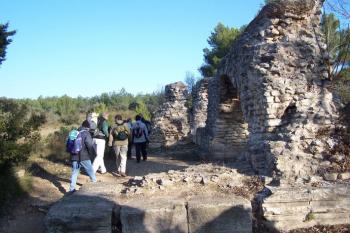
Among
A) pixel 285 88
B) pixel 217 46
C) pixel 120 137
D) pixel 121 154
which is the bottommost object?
pixel 121 154

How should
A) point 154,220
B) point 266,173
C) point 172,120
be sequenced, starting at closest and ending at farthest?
point 154,220 < point 266,173 < point 172,120

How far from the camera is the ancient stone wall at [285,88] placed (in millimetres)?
6953

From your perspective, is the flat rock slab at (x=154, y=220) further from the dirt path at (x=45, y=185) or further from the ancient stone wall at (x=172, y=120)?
the ancient stone wall at (x=172, y=120)

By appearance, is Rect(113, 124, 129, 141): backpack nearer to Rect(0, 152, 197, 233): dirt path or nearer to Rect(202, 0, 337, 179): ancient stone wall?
Rect(0, 152, 197, 233): dirt path

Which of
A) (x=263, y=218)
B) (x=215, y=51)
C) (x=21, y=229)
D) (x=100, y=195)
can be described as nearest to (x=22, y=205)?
(x=21, y=229)

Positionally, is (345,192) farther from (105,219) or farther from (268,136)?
(105,219)

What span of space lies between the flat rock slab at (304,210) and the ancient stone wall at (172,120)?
11904 millimetres

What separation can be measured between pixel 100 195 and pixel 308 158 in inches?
137

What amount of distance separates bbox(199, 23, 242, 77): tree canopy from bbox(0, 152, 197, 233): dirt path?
1849 cm

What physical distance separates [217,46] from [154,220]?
27540 mm

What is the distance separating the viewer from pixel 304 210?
5.54 m

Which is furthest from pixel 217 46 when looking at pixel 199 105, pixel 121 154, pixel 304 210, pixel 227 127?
pixel 304 210

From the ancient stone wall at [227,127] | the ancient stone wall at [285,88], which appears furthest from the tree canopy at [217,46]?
the ancient stone wall at [285,88]

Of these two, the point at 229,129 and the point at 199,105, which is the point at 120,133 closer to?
the point at 229,129
